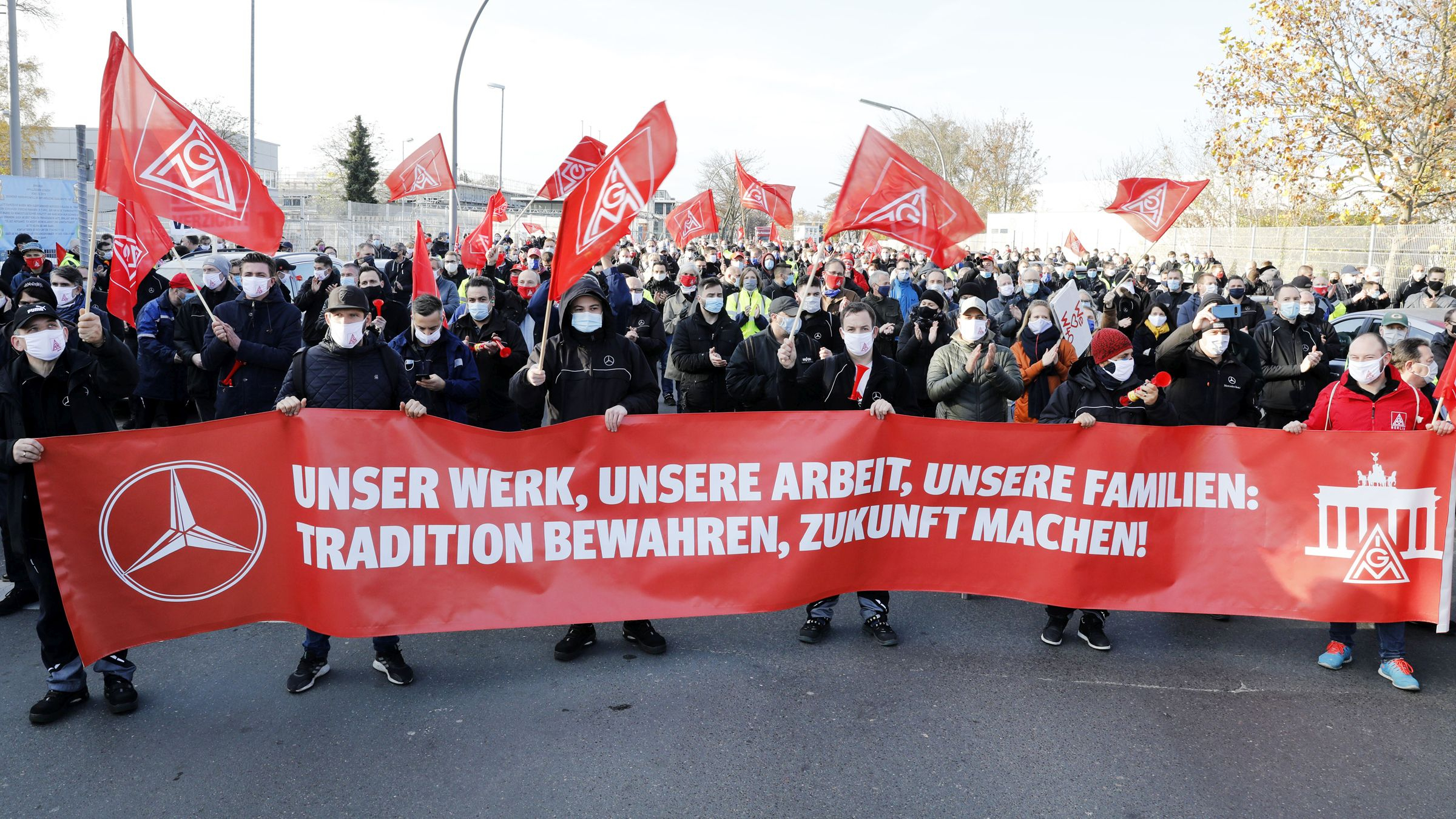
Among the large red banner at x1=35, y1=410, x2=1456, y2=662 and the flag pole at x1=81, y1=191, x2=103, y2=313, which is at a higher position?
the flag pole at x1=81, y1=191, x2=103, y2=313

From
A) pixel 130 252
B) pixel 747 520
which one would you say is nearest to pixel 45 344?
pixel 747 520

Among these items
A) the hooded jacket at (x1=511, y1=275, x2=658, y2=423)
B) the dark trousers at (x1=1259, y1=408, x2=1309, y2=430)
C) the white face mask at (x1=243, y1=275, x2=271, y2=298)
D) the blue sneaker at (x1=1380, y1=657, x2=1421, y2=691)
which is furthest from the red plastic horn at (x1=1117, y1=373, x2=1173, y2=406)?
the white face mask at (x1=243, y1=275, x2=271, y2=298)

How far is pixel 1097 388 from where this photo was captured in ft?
18.2

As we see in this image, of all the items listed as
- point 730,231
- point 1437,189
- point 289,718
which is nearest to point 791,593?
point 289,718

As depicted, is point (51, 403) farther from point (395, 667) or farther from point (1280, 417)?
point (1280, 417)

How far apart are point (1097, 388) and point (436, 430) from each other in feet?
11.1

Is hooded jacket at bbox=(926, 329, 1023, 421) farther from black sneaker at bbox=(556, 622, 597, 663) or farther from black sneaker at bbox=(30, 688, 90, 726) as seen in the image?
black sneaker at bbox=(30, 688, 90, 726)

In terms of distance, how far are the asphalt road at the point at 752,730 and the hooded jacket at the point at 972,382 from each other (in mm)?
1411

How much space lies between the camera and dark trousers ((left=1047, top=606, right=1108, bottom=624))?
543cm

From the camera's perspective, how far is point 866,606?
5523 millimetres

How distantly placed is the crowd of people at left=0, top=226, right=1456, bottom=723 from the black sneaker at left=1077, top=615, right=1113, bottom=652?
0.01 metres

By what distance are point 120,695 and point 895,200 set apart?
5440mm

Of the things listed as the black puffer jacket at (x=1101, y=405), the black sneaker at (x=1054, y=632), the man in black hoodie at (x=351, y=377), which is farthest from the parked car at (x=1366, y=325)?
the man in black hoodie at (x=351, y=377)

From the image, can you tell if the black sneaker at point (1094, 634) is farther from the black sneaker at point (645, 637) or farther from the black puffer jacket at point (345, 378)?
the black puffer jacket at point (345, 378)
